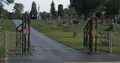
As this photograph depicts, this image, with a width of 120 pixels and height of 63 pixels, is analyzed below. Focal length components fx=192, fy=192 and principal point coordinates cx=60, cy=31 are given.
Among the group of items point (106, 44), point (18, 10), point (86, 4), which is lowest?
point (106, 44)

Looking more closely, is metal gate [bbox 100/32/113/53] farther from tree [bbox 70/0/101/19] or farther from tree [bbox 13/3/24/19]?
tree [bbox 13/3/24/19]

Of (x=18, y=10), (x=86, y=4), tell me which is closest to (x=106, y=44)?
(x=86, y=4)

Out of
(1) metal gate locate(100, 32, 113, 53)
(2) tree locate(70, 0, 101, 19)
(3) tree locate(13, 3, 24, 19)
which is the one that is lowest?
(1) metal gate locate(100, 32, 113, 53)

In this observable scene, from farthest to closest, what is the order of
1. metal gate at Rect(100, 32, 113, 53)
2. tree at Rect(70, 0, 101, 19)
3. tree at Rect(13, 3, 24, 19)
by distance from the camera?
tree at Rect(13, 3, 24, 19)
tree at Rect(70, 0, 101, 19)
metal gate at Rect(100, 32, 113, 53)

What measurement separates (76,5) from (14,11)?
3059 inches

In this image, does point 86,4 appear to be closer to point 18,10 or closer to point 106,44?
point 106,44

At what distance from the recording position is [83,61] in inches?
413

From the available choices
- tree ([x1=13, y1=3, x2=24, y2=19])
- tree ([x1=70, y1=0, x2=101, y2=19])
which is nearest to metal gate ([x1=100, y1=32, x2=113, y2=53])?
tree ([x1=70, y1=0, x2=101, y2=19])

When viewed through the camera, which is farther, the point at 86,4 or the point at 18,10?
the point at 18,10

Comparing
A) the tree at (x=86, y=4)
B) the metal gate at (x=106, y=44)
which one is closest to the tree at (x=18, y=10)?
the tree at (x=86, y=4)

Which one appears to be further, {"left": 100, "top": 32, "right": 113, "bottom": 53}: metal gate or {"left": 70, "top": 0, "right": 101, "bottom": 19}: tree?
{"left": 70, "top": 0, "right": 101, "bottom": 19}: tree

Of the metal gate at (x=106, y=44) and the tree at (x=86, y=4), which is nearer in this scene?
the metal gate at (x=106, y=44)

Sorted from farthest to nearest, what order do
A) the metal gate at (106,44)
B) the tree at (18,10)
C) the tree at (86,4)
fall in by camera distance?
1. the tree at (18,10)
2. the tree at (86,4)
3. the metal gate at (106,44)

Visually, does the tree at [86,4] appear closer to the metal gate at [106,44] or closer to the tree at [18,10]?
the metal gate at [106,44]
